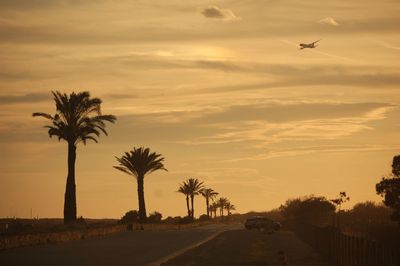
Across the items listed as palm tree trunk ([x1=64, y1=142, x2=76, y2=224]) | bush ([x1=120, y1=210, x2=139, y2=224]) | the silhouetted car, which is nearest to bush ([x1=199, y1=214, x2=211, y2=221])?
bush ([x1=120, y1=210, x2=139, y2=224])

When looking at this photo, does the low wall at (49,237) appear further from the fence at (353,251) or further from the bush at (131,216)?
the bush at (131,216)

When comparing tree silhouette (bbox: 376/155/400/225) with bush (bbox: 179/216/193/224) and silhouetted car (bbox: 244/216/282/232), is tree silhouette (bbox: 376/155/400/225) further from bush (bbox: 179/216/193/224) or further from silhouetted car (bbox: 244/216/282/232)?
bush (bbox: 179/216/193/224)

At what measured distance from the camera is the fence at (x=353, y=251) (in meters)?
18.6

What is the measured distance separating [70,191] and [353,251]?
132 ft

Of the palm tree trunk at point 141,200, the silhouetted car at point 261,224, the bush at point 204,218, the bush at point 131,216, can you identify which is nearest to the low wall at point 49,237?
the silhouetted car at point 261,224

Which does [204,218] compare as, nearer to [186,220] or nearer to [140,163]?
[186,220]

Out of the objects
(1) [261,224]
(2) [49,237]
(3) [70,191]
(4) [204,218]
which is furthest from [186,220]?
(2) [49,237]

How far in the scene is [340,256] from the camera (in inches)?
1084

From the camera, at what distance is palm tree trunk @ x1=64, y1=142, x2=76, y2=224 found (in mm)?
60781

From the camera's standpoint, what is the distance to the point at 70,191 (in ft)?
201

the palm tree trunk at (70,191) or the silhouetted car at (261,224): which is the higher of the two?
the palm tree trunk at (70,191)

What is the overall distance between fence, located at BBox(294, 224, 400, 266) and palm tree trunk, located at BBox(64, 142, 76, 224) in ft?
84.9

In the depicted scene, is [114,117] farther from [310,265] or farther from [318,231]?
[310,265]

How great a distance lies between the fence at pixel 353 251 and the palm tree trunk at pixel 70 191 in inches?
1018
